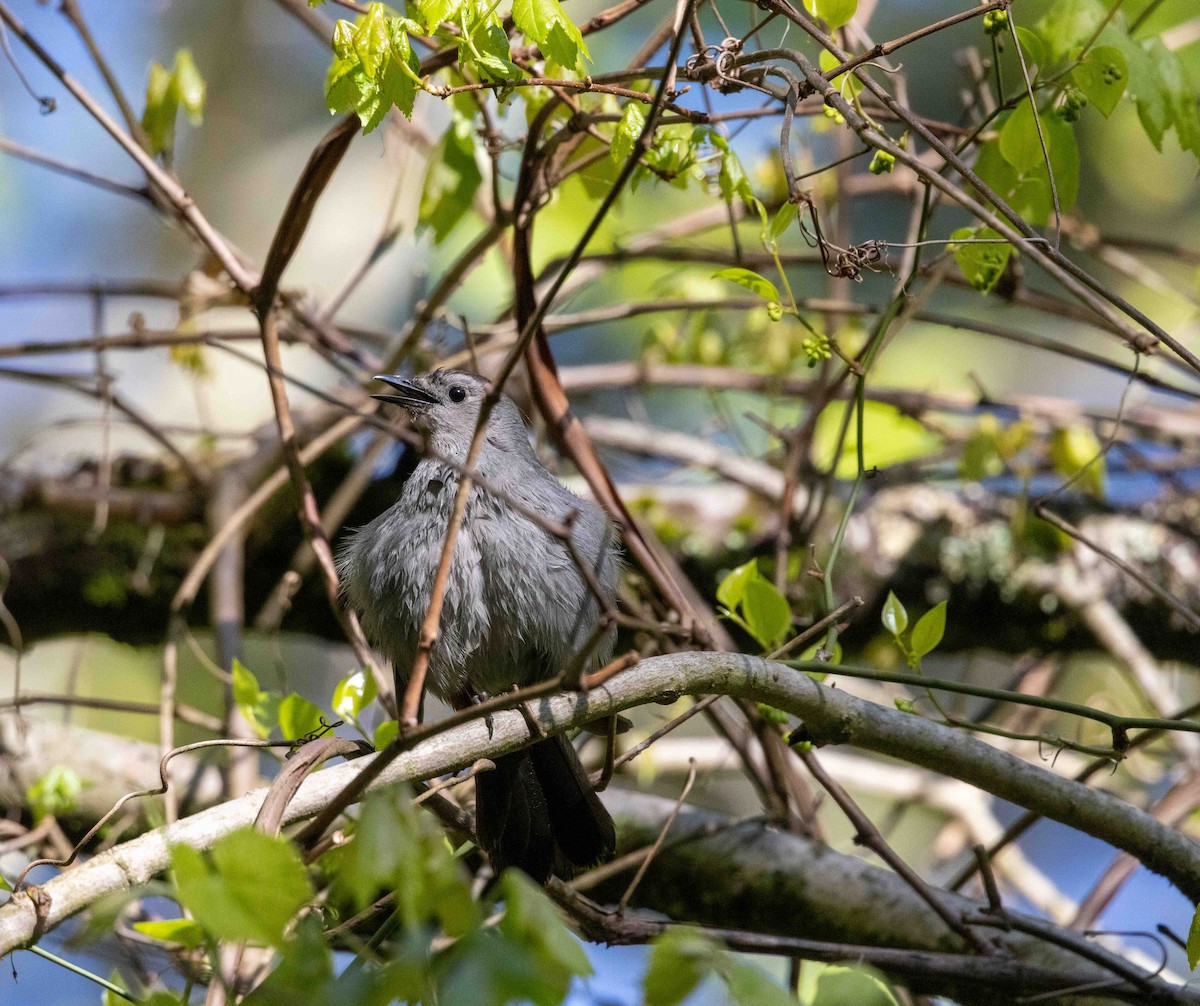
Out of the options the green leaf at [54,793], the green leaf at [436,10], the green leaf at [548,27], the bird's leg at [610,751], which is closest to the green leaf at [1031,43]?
the green leaf at [548,27]

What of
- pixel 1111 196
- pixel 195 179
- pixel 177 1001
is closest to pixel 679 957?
pixel 177 1001

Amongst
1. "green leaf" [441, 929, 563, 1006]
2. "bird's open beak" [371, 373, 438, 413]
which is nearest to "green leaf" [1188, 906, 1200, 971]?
"green leaf" [441, 929, 563, 1006]

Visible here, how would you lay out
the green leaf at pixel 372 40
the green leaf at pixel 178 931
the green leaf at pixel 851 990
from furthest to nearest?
1. the green leaf at pixel 372 40
2. the green leaf at pixel 178 931
3. the green leaf at pixel 851 990

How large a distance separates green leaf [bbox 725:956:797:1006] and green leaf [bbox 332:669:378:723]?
136cm

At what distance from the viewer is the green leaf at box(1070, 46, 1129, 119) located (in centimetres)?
209

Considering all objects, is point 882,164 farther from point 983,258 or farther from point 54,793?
point 54,793

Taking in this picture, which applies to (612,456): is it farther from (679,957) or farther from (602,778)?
(679,957)

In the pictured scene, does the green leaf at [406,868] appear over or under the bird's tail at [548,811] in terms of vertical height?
over

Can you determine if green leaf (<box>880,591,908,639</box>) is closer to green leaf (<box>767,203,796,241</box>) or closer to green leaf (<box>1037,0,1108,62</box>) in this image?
green leaf (<box>767,203,796,241</box>)

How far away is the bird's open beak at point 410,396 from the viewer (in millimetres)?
3436

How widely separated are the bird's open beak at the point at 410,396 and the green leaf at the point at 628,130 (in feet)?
4.76

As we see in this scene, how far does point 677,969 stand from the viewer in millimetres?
1167

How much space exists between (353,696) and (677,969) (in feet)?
4.48

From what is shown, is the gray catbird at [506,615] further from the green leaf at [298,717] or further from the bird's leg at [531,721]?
the bird's leg at [531,721]
